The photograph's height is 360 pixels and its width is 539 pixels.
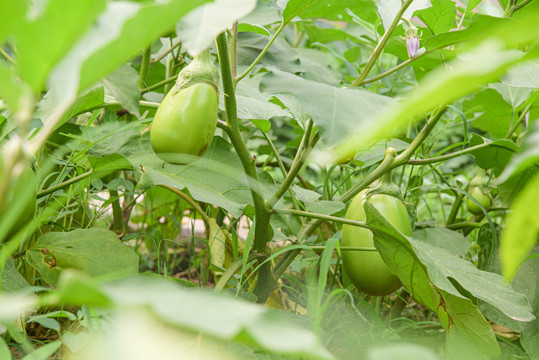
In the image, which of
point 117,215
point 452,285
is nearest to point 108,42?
point 452,285

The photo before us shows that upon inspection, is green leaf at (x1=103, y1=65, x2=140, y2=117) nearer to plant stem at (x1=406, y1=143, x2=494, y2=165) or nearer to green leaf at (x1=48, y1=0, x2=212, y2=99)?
green leaf at (x1=48, y1=0, x2=212, y2=99)

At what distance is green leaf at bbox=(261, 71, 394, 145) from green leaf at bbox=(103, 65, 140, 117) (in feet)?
0.34

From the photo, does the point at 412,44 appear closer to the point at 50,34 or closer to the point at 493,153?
the point at 493,153

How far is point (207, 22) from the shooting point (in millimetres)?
315

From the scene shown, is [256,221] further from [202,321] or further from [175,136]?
[202,321]

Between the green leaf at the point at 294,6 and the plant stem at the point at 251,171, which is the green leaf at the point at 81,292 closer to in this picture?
the plant stem at the point at 251,171

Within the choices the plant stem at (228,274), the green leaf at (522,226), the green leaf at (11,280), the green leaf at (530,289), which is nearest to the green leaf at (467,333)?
the green leaf at (530,289)

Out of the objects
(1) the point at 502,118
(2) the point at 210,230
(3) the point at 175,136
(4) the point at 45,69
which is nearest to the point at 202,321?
(4) the point at 45,69

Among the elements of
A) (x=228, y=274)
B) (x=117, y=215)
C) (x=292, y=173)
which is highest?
(x=292, y=173)

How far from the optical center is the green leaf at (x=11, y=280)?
20.1 inches

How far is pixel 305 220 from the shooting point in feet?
2.42

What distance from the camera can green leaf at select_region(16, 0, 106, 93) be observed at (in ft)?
0.75

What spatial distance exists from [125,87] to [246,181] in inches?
10.5

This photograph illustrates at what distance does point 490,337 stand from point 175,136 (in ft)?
1.28
